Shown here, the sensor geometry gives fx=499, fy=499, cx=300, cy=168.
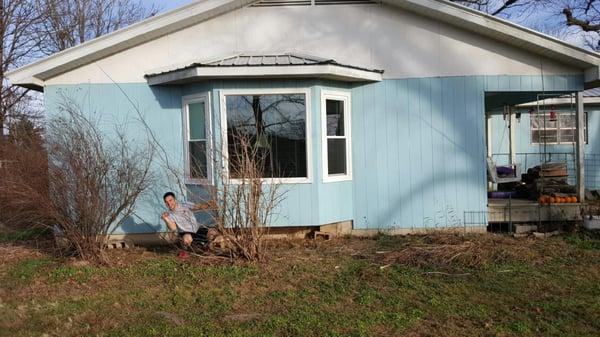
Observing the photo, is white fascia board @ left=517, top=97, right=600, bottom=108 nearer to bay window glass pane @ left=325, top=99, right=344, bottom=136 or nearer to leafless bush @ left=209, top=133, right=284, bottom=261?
bay window glass pane @ left=325, top=99, right=344, bottom=136

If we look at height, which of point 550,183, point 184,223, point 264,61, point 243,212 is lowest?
point 184,223

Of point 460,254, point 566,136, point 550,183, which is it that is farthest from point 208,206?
point 566,136

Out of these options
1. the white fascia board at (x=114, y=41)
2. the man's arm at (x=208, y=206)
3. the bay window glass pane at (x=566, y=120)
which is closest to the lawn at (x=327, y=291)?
the man's arm at (x=208, y=206)

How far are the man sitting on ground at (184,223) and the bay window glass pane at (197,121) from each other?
1495 millimetres

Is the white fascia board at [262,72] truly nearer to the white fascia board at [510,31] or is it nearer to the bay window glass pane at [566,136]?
the white fascia board at [510,31]

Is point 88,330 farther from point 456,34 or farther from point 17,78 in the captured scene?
point 456,34

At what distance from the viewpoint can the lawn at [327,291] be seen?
15.7ft

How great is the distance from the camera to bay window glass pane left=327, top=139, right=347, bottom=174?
28.4 feet

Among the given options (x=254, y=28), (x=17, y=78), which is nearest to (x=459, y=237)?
(x=254, y=28)

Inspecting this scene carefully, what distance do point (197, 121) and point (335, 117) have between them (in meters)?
2.42

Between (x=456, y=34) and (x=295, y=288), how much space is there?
5436 millimetres

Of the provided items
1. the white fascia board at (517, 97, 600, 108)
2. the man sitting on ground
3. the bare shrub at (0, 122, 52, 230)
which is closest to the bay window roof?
the man sitting on ground

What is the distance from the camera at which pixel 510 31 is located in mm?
8211

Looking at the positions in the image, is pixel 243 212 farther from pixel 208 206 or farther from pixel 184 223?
pixel 184 223
